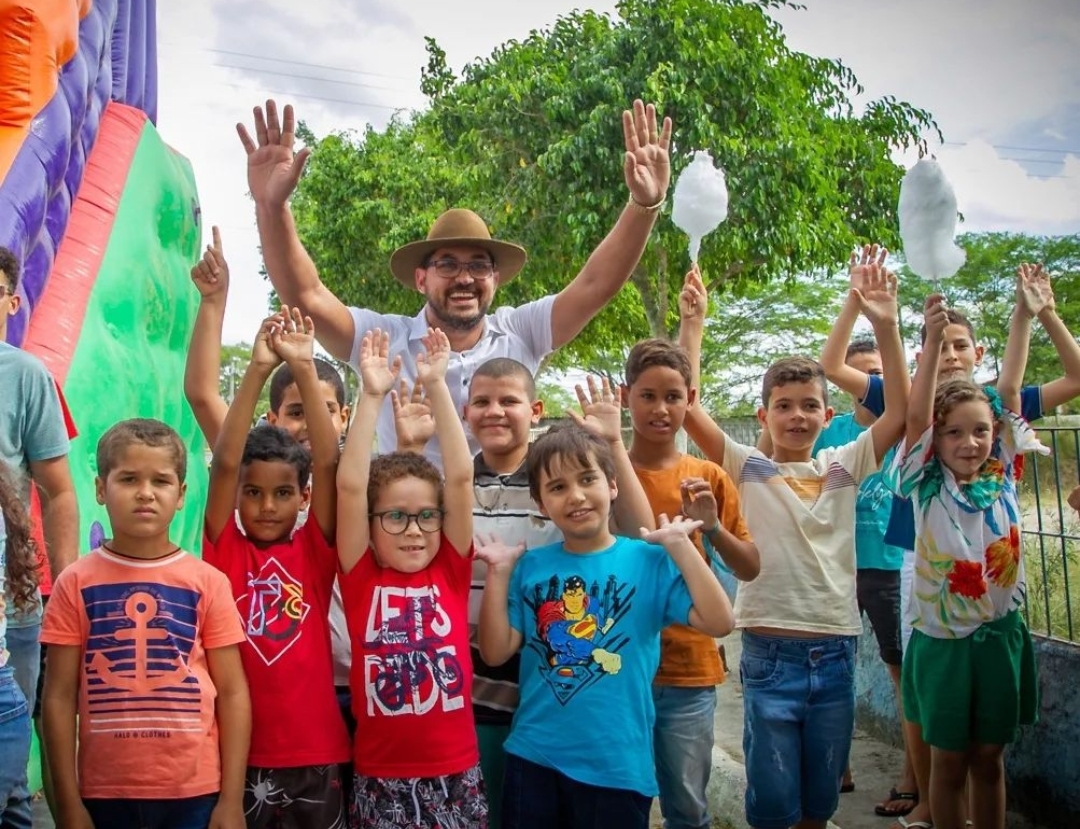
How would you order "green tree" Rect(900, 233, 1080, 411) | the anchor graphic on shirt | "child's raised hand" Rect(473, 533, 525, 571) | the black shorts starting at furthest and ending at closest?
"green tree" Rect(900, 233, 1080, 411) → the black shorts → "child's raised hand" Rect(473, 533, 525, 571) → the anchor graphic on shirt

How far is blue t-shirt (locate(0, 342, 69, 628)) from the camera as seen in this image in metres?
2.53

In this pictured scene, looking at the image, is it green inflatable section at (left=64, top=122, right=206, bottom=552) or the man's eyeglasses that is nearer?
the man's eyeglasses

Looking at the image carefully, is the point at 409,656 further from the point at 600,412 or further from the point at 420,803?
the point at 600,412

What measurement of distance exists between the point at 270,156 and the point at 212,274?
1.57ft

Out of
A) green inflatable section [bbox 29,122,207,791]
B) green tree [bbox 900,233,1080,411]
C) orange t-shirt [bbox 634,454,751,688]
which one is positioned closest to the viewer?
orange t-shirt [bbox 634,454,751,688]

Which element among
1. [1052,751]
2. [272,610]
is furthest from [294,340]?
[1052,751]

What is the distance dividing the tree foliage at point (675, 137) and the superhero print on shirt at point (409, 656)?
792 centimetres

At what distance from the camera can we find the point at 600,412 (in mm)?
2555

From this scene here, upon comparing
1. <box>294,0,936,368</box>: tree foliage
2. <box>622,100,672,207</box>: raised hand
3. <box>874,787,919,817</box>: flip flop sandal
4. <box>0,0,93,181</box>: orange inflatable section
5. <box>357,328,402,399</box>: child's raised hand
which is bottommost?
<box>874,787,919,817</box>: flip flop sandal

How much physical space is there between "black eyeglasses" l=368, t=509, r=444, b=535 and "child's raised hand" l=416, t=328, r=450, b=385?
36cm

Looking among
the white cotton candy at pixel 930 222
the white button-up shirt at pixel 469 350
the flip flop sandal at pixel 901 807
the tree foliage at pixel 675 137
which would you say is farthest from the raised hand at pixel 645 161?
the tree foliage at pixel 675 137

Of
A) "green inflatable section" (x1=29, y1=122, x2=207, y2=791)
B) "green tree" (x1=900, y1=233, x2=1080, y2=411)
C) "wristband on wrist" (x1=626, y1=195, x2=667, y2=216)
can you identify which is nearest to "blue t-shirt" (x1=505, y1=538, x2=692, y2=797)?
"wristband on wrist" (x1=626, y1=195, x2=667, y2=216)

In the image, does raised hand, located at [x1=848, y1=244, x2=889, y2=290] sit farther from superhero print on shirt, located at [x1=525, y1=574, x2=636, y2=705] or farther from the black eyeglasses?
the black eyeglasses

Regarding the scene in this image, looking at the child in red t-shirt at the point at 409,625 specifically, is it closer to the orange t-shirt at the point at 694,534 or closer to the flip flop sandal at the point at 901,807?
the orange t-shirt at the point at 694,534
